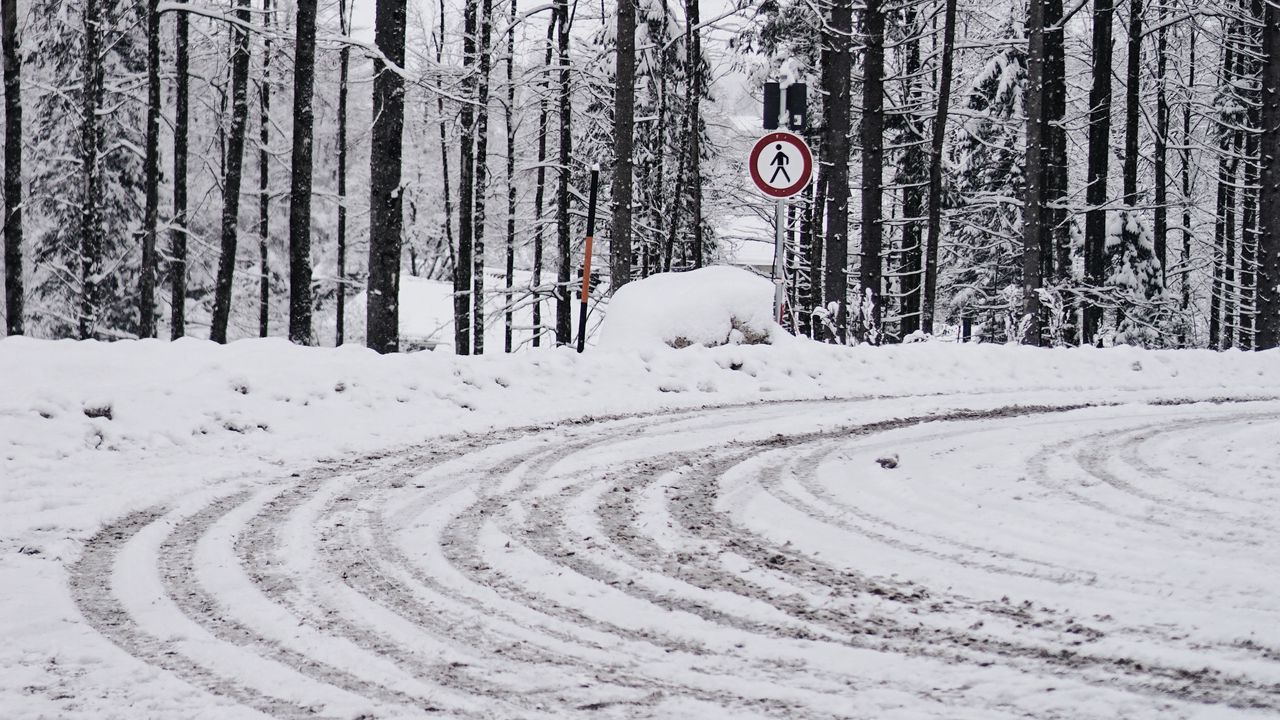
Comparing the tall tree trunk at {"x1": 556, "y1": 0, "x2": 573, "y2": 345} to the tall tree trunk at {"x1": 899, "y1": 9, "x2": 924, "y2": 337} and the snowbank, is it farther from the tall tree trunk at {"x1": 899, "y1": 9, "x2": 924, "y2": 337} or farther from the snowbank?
the snowbank

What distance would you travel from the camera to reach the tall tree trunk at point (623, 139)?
1705cm

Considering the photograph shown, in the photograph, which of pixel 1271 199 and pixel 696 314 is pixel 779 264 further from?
pixel 1271 199

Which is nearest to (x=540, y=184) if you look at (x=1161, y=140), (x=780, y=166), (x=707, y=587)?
(x=780, y=166)

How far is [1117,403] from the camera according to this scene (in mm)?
9609

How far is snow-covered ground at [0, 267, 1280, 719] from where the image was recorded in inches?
111

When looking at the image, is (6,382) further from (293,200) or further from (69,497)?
(293,200)

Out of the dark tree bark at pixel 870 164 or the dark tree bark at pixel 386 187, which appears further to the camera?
the dark tree bark at pixel 870 164

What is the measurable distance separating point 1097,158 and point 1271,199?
4896mm

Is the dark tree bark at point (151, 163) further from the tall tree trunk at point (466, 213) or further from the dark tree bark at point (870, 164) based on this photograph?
the dark tree bark at point (870, 164)

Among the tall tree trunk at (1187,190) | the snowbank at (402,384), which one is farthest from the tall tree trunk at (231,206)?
the tall tree trunk at (1187,190)

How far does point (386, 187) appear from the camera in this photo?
12641 mm

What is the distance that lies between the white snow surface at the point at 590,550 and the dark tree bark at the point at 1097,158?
15.4 m

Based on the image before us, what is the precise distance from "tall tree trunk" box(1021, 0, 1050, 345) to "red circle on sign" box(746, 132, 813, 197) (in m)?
6.18

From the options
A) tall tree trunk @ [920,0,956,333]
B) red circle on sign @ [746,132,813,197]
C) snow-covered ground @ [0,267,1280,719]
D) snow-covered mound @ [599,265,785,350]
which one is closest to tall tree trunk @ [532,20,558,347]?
tall tree trunk @ [920,0,956,333]
